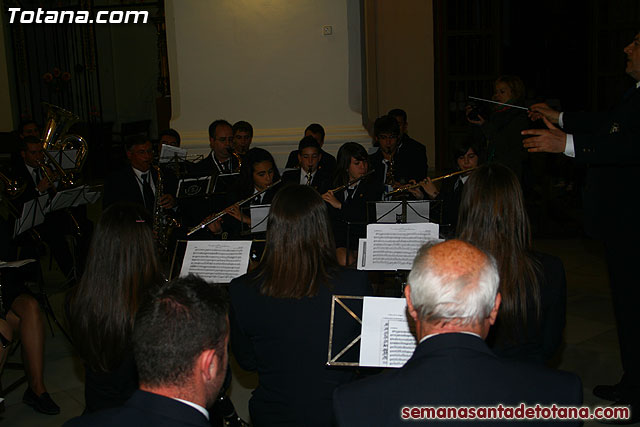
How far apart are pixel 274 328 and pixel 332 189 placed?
2.86 meters

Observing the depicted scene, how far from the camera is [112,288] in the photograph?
2.47 meters

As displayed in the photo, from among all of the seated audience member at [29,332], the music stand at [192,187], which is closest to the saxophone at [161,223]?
the music stand at [192,187]

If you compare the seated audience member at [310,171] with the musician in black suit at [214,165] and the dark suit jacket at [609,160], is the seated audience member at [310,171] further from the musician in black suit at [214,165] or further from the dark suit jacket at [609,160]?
the dark suit jacket at [609,160]

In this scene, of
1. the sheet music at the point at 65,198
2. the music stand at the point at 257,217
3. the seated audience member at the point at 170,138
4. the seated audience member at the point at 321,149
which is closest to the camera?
the music stand at the point at 257,217

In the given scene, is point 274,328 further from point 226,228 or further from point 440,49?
point 440,49

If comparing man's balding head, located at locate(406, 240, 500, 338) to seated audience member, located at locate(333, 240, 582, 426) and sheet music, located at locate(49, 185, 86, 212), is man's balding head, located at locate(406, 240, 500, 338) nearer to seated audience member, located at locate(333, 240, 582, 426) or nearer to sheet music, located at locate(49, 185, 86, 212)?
seated audience member, located at locate(333, 240, 582, 426)

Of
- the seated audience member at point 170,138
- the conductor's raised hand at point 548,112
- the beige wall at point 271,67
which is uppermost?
the beige wall at point 271,67

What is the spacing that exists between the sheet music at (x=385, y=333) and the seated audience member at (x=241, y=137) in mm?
3944

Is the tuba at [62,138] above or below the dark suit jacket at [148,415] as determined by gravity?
above

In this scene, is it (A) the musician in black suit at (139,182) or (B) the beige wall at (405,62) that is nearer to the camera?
(A) the musician in black suit at (139,182)

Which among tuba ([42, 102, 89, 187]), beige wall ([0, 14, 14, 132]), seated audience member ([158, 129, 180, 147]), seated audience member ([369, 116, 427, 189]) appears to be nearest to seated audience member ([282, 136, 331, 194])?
seated audience member ([369, 116, 427, 189])

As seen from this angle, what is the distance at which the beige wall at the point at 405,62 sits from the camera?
35.4ft

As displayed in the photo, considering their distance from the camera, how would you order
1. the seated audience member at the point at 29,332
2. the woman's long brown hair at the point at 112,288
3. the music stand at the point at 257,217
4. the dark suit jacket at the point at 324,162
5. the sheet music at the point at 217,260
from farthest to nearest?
the dark suit jacket at the point at 324,162, the music stand at the point at 257,217, the seated audience member at the point at 29,332, the sheet music at the point at 217,260, the woman's long brown hair at the point at 112,288

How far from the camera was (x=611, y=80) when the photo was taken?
10.7 meters
